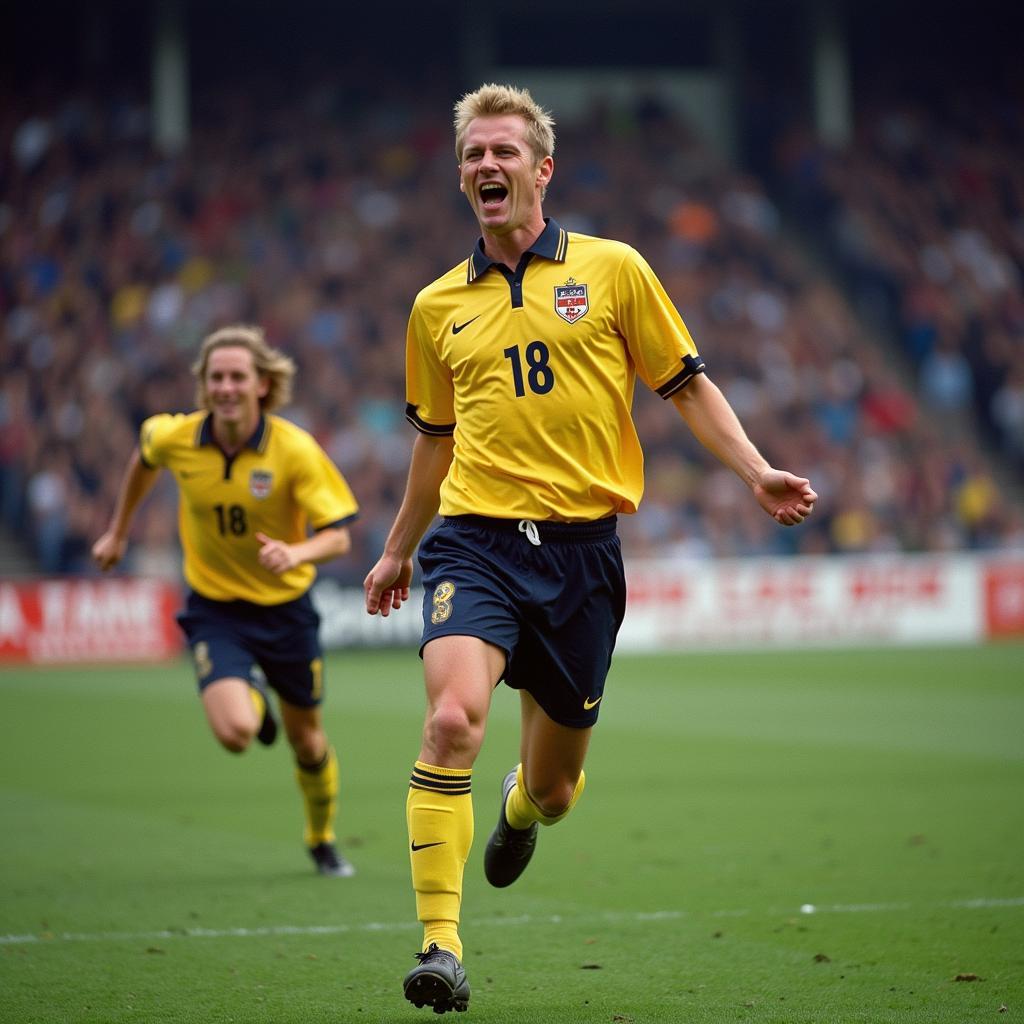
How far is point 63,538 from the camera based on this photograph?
22.5m

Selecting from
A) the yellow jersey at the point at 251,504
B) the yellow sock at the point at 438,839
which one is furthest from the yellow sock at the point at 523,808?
the yellow jersey at the point at 251,504

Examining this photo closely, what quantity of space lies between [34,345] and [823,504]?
12195 mm

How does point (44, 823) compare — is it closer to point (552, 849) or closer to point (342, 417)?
point (552, 849)

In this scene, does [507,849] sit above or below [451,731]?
below

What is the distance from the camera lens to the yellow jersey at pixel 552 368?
5.38m

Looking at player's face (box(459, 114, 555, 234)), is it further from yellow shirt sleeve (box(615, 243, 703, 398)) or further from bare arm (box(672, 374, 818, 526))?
bare arm (box(672, 374, 818, 526))

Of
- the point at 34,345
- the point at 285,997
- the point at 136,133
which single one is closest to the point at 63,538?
the point at 34,345

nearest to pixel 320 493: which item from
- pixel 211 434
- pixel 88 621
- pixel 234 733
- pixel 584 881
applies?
pixel 211 434

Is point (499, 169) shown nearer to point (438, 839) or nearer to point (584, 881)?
point (438, 839)

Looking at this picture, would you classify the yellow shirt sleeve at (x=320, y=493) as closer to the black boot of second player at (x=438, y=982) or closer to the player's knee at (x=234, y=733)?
the player's knee at (x=234, y=733)

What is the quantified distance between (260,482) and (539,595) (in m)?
3.12

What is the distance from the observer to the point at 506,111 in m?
5.39

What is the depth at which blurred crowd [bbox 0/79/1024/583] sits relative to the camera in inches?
961

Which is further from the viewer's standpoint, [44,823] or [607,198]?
[607,198]
